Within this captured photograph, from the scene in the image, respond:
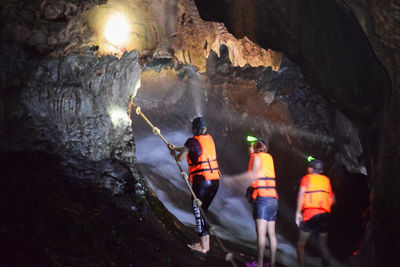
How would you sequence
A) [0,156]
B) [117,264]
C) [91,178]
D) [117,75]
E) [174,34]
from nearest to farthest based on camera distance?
1. [117,264]
2. [0,156]
3. [91,178]
4. [117,75]
5. [174,34]

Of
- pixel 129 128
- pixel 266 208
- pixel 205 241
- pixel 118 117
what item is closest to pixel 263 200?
pixel 266 208

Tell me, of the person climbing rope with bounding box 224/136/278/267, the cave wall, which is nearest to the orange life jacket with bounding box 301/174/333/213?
the person climbing rope with bounding box 224/136/278/267

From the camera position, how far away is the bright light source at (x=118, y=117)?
5.54 meters

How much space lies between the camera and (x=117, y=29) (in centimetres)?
652

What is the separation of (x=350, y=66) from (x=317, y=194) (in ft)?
9.30

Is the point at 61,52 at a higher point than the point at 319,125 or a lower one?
higher

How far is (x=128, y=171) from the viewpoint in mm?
5234

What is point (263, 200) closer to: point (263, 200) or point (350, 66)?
point (263, 200)

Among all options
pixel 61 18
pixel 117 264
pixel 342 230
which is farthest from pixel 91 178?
pixel 342 230

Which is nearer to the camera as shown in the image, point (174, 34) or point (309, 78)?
point (309, 78)

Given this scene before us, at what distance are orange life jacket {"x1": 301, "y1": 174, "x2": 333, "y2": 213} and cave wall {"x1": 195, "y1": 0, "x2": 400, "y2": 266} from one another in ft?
3.51

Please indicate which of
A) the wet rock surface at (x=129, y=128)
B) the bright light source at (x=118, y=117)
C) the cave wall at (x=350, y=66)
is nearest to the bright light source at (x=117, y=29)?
the wet rock surface at (x=129, y=128)

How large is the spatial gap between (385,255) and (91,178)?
466 centimetres

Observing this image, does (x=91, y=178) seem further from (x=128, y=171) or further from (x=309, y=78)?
(x=309, y=78)
